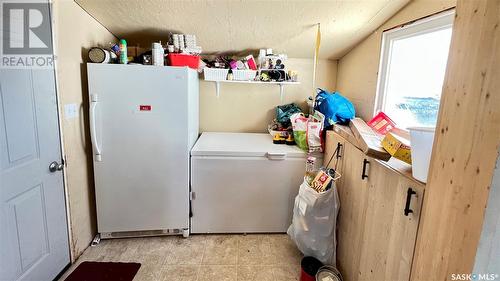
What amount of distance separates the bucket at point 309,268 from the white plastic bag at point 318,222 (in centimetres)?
4

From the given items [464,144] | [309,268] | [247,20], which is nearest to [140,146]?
[247,20]

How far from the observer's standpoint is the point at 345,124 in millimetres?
2188

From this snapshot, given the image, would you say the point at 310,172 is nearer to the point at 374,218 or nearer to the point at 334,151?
the point at 334,151

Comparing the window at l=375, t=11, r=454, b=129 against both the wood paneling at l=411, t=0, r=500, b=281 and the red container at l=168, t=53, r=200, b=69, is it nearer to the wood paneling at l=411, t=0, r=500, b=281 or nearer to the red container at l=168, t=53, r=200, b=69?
the wood paneling at l=411, t=0, r=500, b=281

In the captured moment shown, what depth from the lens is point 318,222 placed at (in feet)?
6.08

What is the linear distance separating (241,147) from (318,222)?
92 cm

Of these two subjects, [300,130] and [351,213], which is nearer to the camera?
[351,213]

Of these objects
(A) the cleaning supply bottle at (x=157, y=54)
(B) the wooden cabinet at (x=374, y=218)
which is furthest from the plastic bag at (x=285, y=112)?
(A) the cleaning supply bottle at (x=157, y=54)

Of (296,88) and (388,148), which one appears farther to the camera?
(296,88)

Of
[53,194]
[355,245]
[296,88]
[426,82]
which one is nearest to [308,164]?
[355,245]

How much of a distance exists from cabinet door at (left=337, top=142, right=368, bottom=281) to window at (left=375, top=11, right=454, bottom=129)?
1.67 ft

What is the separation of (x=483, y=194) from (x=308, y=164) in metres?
1.30

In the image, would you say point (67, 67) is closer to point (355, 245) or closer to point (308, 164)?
point (308, 164)

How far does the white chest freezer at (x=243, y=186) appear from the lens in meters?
2.24
